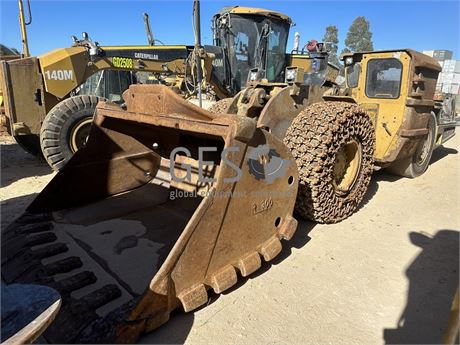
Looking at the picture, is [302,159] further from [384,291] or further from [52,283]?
[52,283]

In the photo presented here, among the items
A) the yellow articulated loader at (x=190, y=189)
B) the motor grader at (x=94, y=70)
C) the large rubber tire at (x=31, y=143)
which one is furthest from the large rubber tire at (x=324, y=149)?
the large rubber tire at (x=31, y=143)

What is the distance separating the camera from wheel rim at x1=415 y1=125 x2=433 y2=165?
5852 millimetres

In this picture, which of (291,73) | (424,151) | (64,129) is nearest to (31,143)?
(64,129)

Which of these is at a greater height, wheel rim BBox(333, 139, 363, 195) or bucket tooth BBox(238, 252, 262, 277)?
wheel rim BBox(333, 139, 363, 195)

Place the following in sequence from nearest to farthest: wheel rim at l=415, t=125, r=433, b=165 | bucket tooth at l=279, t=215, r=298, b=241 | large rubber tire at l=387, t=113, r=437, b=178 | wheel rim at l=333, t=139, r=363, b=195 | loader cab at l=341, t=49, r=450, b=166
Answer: bucket tooth at l=279, t=215, r=298, b=241 → wheel rim at l=333, t=139, r=363, b=195 → loader cab at l=341, t=49, r=450, b=166 → large rubber tire at l=387, t=113, r=437, b=178 → wheel rim at l=415, t=125, r=433, b=165

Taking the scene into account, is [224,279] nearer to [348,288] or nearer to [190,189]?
[348,288]

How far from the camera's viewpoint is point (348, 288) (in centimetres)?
280

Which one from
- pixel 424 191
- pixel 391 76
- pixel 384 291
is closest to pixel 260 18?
pixel 391 76

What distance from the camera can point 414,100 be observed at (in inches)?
181

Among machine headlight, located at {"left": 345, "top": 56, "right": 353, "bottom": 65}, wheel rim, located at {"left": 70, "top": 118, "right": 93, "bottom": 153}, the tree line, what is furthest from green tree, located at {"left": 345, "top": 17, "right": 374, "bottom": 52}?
wheel rim, located at {"left": 70, "top": 118, "right": 93, "bottom": 153}

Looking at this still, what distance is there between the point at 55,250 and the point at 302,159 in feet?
7.80

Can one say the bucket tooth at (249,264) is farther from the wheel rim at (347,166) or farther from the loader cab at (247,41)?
the loader cab at (247,41)

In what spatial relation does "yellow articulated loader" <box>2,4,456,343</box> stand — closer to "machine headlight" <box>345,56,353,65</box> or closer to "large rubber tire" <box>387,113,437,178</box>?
"machine headlight" <box>345,56,353,65</box>

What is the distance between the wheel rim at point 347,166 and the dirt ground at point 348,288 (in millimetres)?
462
